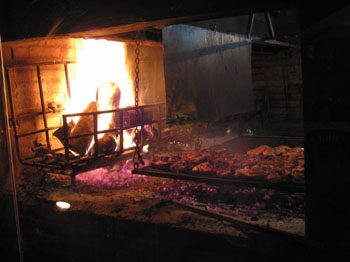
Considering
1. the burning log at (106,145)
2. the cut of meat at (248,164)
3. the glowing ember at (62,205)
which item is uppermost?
the burning log at (106,145)

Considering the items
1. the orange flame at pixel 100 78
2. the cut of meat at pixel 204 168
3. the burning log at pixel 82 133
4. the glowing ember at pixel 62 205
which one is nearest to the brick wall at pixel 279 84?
the orange flame at pixel 100 78

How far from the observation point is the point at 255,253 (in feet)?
9.86

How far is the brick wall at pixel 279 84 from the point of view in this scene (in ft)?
43.0

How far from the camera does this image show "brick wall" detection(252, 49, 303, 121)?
13.1m

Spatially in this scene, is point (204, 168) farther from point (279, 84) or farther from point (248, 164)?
point (279, 84)

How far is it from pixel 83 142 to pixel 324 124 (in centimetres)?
431

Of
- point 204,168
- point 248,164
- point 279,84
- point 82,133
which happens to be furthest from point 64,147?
point 279,84

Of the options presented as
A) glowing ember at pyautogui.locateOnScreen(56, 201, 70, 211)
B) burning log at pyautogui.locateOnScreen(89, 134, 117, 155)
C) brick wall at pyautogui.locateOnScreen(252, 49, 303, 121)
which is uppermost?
brick wall at pyautogui.locateOnScreen(252, 49, 303, 121)

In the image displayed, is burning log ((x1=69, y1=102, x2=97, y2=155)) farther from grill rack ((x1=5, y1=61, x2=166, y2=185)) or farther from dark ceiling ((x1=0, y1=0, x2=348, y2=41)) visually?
dark ceiling ((x1=0, y1=0, x2=348, y2=41))

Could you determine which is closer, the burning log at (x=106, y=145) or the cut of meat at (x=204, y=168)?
the cut of meat at (x=204, y=168)

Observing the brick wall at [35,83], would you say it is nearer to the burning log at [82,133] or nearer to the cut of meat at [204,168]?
the burning log at [82,133]

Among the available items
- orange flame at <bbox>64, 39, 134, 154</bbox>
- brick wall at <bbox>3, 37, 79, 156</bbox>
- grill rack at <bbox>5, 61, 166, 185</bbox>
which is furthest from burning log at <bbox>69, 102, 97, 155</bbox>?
brick wall at <bbox>3, 37, 79, 156</bbox>

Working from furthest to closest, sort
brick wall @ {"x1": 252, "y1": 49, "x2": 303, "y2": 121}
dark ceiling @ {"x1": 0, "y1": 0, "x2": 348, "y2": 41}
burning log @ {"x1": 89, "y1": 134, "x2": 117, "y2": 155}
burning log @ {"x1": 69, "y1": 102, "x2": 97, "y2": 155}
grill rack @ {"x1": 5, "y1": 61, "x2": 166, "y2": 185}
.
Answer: brick wall @ {"x1": 252, "y1": 49, "x2": 303, "y2": 121}, burning log @ {"x1": 89, "y1": 134, "x2": 117, "y2": 155}, burning log @ {"x1": 69, "y1": 102, "x2": 97, "y2": 155}, grill rack @ {"x1": 5, "y1": 61, "x2": 166, "y2": 185}, dark ceiling @ {"x1": 0, "y1": 0, "x2": 348, "y2": 41}

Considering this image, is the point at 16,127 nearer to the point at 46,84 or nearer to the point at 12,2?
the point at 46,84
